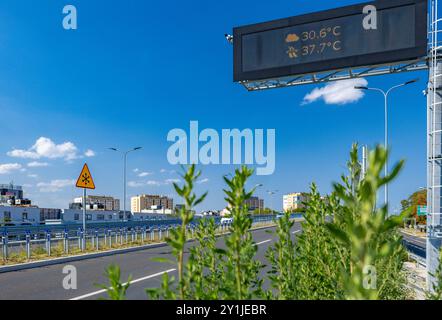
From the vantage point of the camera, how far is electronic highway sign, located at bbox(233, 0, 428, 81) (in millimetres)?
8148

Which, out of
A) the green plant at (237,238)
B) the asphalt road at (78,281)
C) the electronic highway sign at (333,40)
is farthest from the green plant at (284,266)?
the electronic highway sign at (333,40)

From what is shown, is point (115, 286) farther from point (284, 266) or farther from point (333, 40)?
point (333, 40)

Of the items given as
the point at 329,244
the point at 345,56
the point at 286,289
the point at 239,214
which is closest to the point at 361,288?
the point at 239,214

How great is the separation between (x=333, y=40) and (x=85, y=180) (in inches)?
531

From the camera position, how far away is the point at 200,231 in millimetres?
3402

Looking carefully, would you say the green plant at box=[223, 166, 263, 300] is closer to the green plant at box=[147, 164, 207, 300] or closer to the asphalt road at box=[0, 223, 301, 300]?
the green plant at box=[147, 164, 207, 300]

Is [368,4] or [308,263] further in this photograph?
[368,4]

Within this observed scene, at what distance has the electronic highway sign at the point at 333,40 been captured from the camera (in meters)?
8.15

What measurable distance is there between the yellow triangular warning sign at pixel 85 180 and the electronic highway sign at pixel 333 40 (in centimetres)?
1029

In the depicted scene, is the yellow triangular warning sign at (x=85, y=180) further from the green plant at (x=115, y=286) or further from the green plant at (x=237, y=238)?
the green plant at (x=237, y=238)

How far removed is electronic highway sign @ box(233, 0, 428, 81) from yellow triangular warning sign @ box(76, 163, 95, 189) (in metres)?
10.3
